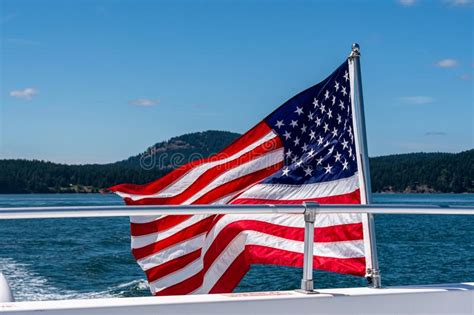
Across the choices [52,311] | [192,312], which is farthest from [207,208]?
[52,311]

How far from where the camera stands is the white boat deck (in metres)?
3.33

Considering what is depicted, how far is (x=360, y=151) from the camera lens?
454 cm

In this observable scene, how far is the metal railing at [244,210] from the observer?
10.9 feet

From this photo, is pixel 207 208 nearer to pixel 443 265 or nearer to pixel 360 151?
pixel 360 151

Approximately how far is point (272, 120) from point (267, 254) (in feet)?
3.07

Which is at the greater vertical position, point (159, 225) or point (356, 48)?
point (356, 48)

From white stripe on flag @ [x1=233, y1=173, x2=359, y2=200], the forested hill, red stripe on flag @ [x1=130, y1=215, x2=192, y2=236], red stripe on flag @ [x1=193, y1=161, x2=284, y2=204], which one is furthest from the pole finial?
the forested hill

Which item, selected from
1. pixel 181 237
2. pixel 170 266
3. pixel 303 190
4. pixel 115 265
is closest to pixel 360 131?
pixel 303 190

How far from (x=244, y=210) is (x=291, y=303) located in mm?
509

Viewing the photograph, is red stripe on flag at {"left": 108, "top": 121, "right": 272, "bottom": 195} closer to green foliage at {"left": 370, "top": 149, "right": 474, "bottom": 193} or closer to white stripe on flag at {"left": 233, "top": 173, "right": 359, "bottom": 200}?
white stripe on flag at {"left": 233, "top": 173, "right": 359, "bottom": 200}

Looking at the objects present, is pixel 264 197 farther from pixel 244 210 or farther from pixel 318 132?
pixel 244 210

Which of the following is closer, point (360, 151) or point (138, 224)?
point (360, 151)

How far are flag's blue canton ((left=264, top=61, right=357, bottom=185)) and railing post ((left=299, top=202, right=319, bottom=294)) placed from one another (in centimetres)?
109

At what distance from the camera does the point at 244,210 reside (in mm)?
3570
